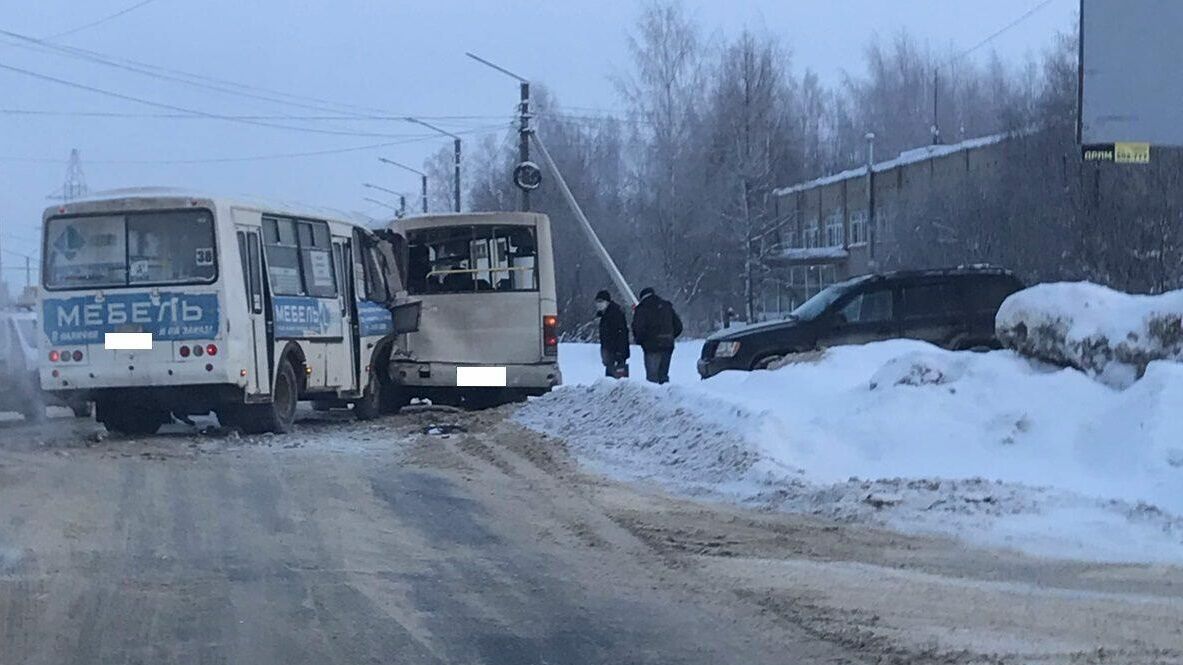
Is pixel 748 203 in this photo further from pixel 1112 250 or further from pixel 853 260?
pixel 1112 250

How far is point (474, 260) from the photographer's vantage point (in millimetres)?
20609

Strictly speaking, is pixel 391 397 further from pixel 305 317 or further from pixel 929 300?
pixel 929 300

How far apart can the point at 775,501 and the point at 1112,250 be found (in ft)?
80.9

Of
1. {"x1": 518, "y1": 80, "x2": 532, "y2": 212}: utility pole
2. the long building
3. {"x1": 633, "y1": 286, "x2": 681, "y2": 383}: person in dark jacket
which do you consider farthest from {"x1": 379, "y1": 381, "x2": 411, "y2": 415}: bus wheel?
the long building

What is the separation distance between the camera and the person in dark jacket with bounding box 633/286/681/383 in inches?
829

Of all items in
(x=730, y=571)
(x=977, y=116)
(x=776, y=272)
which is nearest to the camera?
(x=730, y=571)

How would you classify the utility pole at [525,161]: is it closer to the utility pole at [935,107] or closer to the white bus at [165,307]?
the white bus at [165,307]

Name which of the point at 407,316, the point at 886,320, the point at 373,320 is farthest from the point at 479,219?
the point at 886,320

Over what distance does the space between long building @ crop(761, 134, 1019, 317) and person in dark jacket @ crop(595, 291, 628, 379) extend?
28.6m

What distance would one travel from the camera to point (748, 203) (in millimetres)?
60031

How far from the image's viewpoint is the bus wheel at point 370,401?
66.2ft

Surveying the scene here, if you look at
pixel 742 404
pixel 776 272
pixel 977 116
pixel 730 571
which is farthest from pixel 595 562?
pixel 977 116

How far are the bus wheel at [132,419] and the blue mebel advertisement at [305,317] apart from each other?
171 cm

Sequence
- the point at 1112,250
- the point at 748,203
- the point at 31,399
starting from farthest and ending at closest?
1. the point at 748,203
2. the point at 1112,250
3. the point at 31,399
